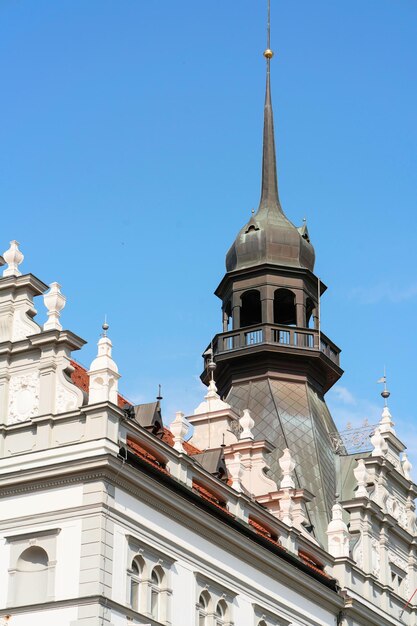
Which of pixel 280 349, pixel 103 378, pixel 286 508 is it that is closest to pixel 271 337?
pixel 280 349

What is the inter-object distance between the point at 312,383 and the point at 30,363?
2455 centimetres

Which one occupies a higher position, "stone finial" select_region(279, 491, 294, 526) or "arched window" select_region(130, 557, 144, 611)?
"stone finial" select_region(279, 491, 294, 526)

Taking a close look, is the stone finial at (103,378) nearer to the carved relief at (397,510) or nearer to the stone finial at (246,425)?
the stone finial at (246,425)

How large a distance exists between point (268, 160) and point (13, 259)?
2965cm

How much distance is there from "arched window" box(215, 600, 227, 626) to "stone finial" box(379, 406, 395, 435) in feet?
67.4

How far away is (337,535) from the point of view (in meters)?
58.9

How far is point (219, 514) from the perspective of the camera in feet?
156

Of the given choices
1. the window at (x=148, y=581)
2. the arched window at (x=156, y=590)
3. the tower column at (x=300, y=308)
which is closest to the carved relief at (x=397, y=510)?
the tower column at (x=300, y=308)

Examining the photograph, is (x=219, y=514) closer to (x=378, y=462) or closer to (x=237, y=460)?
(x=237, y=460)

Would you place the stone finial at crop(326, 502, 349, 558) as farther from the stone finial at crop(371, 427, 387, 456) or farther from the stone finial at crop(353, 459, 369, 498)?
the stone finial at crop(371, 427, 387, 456)

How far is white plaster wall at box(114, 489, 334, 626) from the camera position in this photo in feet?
144

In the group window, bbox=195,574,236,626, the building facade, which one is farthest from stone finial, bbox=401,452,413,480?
window, bbox=195,574,236,626

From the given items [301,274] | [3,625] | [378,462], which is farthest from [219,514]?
[301,274]

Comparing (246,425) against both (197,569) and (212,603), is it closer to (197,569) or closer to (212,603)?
(212,603)
